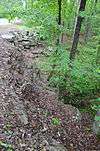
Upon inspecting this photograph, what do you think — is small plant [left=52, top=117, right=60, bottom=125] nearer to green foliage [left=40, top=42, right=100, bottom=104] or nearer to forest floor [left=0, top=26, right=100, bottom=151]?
forest floor [left=0, top=26, right=100, bottom=151]

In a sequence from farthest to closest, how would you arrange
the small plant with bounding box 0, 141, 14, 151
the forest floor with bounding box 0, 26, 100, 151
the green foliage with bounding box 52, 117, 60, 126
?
the green foliage with bounding box 52, 117, 60, 126 < the forest floor with bounding box 0, 26, 100, 151 < the small plant with bounding box 0, 141, 14, 151

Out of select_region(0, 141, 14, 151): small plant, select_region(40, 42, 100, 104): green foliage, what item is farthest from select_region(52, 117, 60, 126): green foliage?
select_region(0, 141, 14, 151): small plant

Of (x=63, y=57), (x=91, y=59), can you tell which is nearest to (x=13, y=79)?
(x=63, y=57)

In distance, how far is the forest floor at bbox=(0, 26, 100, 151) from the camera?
7707 mm

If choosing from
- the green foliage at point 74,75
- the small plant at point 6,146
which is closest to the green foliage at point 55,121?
the green foliage at point 74,75

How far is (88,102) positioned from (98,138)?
3192 mm

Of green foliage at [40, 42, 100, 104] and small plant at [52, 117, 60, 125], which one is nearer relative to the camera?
small plant at [52, 117, 60, 125]

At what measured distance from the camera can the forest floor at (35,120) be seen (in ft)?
25.3

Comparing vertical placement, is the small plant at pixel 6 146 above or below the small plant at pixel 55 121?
above

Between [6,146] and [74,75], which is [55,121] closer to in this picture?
[74,75]

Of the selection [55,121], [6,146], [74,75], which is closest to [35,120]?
[55,121]

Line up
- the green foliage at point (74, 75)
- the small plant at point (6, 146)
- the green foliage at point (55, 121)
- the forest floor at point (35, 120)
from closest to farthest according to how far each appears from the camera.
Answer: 1. the small plant at point (6, 146)
2. the forest floor at point (35, 120)
3. the green foliage at point (55, 121)
4. the green foliage at point (74, 75)

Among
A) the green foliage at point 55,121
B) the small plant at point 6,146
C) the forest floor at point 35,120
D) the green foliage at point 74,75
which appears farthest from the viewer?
the green foliage at point 74,75

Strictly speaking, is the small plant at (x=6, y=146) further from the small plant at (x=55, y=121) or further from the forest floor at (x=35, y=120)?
the small plant at (x=55, y=121)
